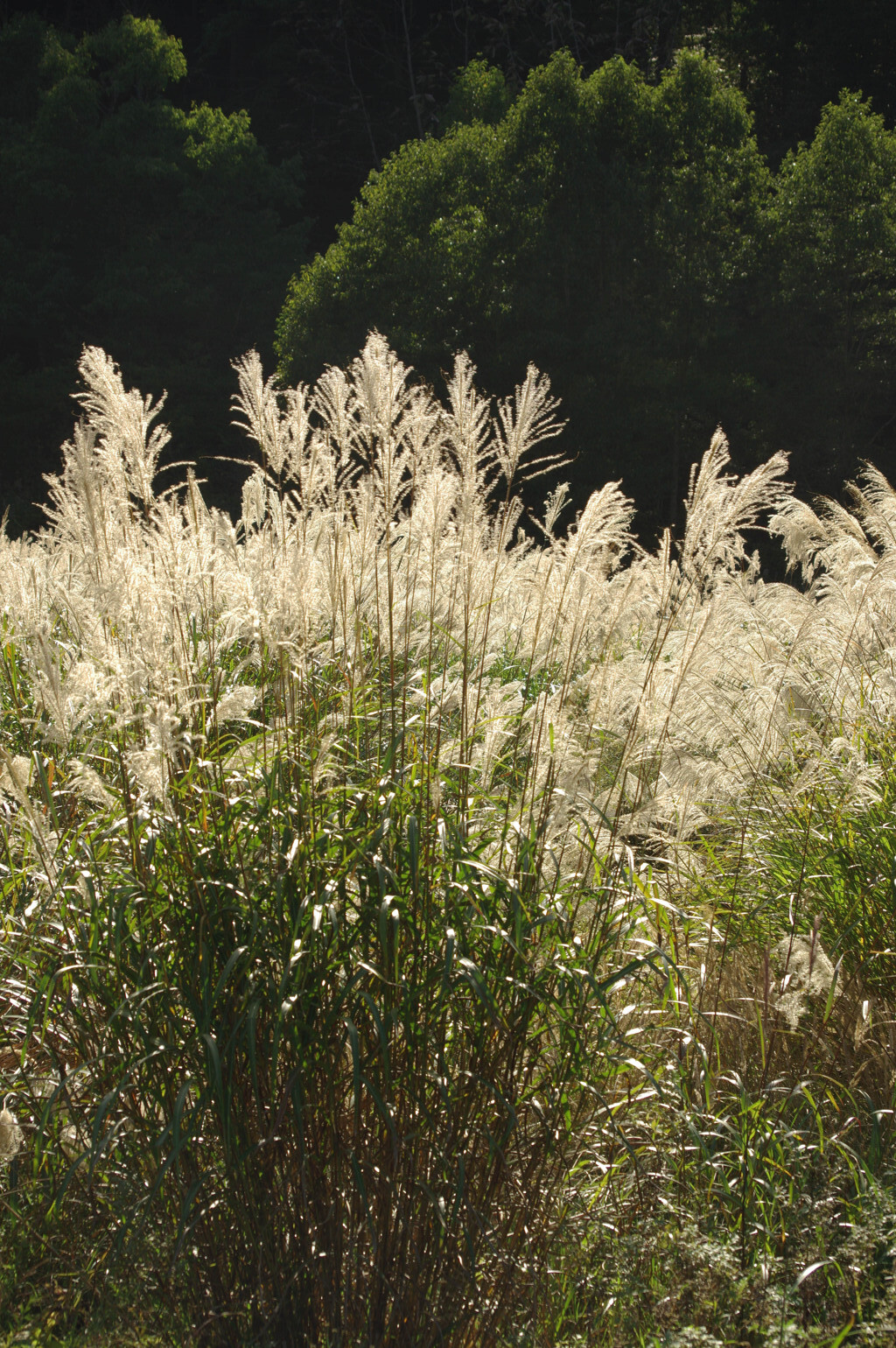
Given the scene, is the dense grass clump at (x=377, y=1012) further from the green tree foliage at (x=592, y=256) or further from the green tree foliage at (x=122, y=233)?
the green tree foliage at (x=122, y=233)

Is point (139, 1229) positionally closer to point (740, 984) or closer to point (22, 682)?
point (740, 984)

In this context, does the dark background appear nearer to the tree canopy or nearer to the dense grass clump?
the tree canopy

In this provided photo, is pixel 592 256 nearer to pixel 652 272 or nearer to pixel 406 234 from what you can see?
pixel 652 272

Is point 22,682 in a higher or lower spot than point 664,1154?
higher

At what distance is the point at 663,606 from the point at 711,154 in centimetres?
1968

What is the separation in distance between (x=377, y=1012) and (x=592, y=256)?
1997 centimetres

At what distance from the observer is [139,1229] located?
219 cm

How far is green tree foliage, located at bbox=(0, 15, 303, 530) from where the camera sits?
2561cm

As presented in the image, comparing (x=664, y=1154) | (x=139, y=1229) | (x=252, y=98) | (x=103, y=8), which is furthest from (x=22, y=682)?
(x=103, y=8)

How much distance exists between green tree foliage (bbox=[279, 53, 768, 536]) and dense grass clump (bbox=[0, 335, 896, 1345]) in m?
17.3

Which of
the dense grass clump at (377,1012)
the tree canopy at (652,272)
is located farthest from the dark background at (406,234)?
the dense grass clump at (377,1012)

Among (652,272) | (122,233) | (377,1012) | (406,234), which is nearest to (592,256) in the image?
(652,272)

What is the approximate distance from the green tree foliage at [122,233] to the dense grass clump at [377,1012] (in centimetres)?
2367

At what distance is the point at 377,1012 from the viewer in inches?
84.7
